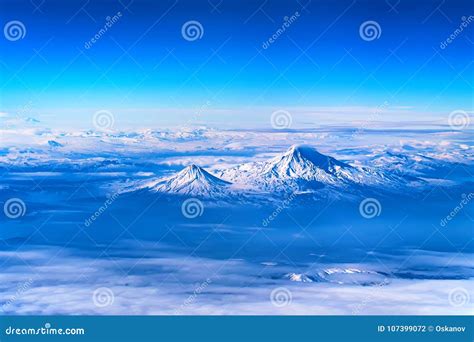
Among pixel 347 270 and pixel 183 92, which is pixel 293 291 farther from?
pixel 183 92

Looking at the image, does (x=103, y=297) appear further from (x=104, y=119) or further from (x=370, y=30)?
(x=370, y=30)
